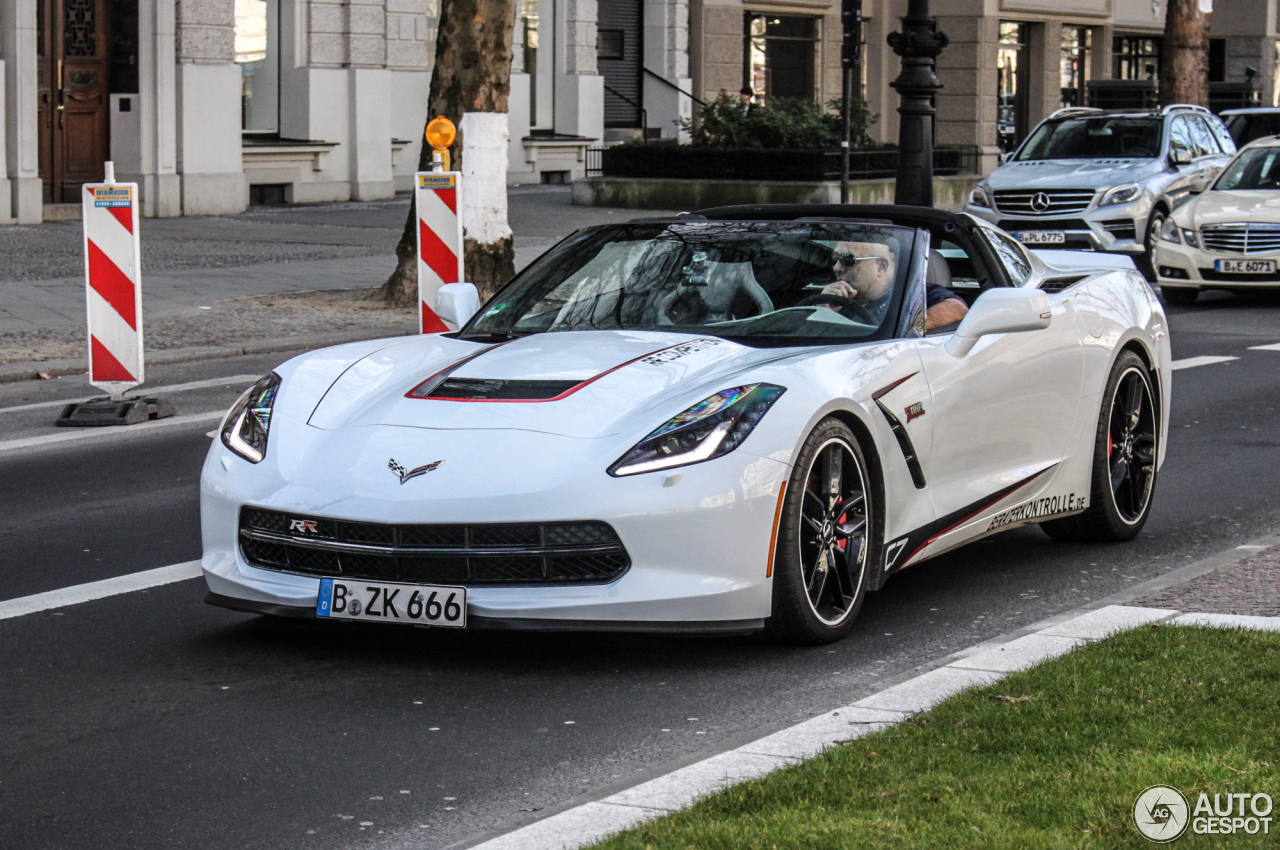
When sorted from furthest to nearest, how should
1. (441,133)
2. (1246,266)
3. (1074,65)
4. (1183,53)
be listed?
1. (1074,65)
2. (1183,53)
3. (1246,266)
4. (441,133)

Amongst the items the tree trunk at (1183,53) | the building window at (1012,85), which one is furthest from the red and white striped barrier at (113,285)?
the building window at (1012,85)

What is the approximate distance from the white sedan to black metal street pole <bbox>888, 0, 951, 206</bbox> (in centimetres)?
240

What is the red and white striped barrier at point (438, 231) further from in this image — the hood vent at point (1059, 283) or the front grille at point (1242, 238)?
the front grille at point (1242, 238)

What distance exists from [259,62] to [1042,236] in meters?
12.9

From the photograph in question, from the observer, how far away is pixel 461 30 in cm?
1661

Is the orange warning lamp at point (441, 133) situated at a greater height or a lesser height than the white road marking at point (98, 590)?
greater

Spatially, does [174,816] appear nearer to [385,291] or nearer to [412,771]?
[412,771]

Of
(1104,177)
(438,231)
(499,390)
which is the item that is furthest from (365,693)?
(1104,177)

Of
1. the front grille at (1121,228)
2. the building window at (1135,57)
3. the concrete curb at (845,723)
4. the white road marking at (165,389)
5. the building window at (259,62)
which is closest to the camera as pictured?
the concrete curb at (845,723)

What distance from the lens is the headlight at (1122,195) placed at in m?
20.9

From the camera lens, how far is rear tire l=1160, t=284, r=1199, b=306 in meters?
18.6

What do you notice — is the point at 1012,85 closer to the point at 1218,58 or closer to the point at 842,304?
the point at 1218,58

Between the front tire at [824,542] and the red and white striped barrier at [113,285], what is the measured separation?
5.88 m

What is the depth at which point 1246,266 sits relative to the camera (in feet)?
57.9
